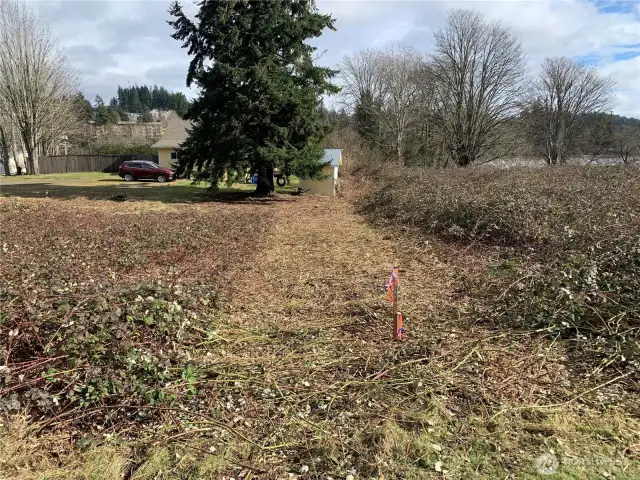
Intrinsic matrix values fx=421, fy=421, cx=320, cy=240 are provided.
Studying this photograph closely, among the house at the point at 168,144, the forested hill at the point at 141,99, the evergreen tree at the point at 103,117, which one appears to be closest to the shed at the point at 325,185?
the house at the point at 168,144

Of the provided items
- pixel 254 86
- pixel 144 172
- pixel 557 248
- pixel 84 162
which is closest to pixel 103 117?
pixel 84 162

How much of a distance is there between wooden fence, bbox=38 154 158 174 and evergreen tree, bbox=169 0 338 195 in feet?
96.0

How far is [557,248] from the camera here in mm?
6371

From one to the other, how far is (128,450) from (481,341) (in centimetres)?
317

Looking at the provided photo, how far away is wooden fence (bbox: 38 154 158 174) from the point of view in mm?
41500

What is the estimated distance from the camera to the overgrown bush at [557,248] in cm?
423

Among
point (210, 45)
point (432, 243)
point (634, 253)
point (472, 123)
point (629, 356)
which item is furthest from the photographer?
point (472, 123)

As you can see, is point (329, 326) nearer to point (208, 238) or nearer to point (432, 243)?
point (432, 243)

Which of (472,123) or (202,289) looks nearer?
(202,289)

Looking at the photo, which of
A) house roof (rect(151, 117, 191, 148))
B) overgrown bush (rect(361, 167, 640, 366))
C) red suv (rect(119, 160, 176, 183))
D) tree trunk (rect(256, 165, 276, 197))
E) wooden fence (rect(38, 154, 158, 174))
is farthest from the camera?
house roof (rect(151, 117, 191, 148))

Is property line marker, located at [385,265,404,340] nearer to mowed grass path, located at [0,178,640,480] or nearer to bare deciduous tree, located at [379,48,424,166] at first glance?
mowed grass path, located at [0,178,640,480]

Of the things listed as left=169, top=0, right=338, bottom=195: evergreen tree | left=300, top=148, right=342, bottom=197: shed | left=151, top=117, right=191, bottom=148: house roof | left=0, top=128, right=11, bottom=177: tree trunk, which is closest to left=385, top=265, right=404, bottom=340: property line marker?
left=169, top=0, right=338, bottom=195: evergreen tree

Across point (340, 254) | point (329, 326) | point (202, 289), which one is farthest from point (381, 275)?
point (202, 289)

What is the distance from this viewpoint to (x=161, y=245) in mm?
8516
